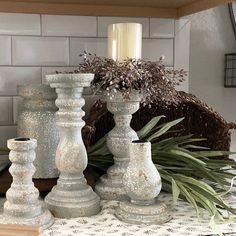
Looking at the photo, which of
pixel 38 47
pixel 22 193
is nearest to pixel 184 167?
pixel 22 193

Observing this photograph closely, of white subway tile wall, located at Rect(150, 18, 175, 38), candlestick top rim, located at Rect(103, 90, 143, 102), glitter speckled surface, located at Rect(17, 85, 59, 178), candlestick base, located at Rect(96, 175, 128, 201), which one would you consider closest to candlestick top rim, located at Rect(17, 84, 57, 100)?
glitter speckled surface, located at Rect(17, 85, 59, 178)

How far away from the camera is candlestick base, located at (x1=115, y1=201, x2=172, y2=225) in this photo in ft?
2.51

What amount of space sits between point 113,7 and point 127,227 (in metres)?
0.64

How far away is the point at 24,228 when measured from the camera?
0.65m

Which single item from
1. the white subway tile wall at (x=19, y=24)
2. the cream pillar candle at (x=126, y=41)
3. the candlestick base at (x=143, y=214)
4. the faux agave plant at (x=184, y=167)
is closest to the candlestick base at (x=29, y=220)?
the candlestick base at (x=143, y=214)

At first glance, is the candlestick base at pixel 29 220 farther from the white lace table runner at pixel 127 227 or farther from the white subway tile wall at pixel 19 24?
the white subway tile wall at pixel 19 24

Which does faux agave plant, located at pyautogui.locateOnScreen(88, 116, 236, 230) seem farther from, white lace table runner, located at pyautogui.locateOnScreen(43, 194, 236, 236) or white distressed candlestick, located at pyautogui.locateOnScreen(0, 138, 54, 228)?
white distressed candlestick, located at pyautogui.locateOnScreen(0, 138, 54, 228)

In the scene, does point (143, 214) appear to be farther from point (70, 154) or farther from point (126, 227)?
point (70, 154)

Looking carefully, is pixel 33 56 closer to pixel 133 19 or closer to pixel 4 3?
pixel 4 3

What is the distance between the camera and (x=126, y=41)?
0.91 metres

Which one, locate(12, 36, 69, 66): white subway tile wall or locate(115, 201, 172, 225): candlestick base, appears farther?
locate(12, 36, 69, 66): white subway tile wall

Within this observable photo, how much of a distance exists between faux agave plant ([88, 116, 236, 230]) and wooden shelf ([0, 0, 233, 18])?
13.3 inches

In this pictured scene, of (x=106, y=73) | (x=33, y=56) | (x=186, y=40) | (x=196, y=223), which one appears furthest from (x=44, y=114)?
(x=186, y=40)

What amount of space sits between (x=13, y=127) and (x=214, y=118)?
540 millimetres
